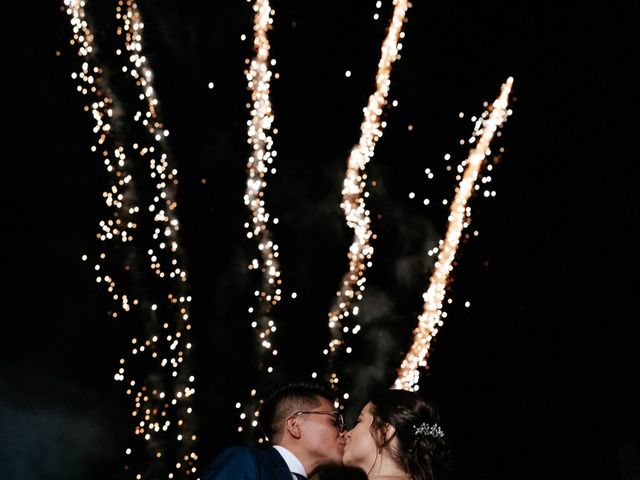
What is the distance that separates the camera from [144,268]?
6.41 metres

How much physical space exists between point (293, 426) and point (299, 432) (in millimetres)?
41

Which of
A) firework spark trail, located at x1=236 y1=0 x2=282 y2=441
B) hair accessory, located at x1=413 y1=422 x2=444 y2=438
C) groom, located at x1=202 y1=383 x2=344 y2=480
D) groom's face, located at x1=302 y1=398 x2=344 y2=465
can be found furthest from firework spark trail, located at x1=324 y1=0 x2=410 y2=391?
hair accessory, located at x1=413 y1=422 x2=444 y2=438

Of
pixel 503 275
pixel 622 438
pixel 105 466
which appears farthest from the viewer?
pixel 503 275

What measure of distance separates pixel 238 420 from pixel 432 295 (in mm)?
2399

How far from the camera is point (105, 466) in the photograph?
6.45 m

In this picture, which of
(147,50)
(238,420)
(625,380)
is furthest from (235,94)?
(625,380)

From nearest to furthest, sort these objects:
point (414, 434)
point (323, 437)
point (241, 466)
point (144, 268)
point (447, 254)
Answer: point (241, 466) → point (414, 434) → point (323, 437) → point (144, 268) → point (447, 254)

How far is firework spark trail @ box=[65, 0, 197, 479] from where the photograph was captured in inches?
235

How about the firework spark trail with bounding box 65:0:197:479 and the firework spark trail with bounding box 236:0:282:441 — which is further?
the firework spark trail with bounding box 236:0:282:441

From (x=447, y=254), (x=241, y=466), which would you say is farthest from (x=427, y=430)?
(x=447, y=254)

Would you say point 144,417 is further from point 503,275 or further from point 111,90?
A: point 503,275

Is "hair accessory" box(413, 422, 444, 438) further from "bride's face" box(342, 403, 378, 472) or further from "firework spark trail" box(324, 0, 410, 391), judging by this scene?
"firework spark trail" box(324, 0, 410, 391)

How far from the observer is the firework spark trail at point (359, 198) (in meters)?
6.45

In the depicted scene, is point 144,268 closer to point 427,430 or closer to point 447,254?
point 447,254
